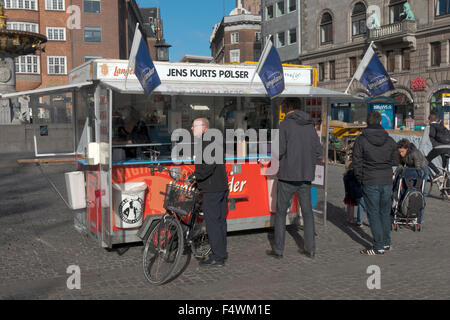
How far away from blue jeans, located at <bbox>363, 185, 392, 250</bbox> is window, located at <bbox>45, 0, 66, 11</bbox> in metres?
45.8

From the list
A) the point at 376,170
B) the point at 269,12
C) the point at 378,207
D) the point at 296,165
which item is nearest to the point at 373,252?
the point at 378,207

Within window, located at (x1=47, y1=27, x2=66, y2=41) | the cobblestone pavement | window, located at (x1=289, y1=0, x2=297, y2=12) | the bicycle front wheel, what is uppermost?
window, located at (x1=289, y1=0, x2=297, y2=12)

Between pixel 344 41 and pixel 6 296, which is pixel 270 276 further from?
pixel 344 41

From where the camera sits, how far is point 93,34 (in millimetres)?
46438

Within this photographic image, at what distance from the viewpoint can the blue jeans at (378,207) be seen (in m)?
6.36

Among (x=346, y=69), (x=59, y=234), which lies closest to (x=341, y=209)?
(x=59, y=234)

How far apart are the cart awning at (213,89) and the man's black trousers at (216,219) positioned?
1478 mm

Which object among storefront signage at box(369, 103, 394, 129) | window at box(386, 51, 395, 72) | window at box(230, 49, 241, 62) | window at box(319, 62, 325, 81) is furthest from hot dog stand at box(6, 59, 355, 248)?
window at box(230, 49, 241, 62)

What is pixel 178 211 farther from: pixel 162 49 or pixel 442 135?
pixel 162 49

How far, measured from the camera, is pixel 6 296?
4953 millimetres

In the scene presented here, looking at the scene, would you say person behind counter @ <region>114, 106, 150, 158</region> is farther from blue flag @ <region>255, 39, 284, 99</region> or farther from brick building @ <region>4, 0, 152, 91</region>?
brick building @ <region>4, 0, 152, 91</region>

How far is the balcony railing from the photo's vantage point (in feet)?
112

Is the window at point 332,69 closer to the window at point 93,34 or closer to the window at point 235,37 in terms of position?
the window at point 93,34

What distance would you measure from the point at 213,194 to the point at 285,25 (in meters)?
48.0
